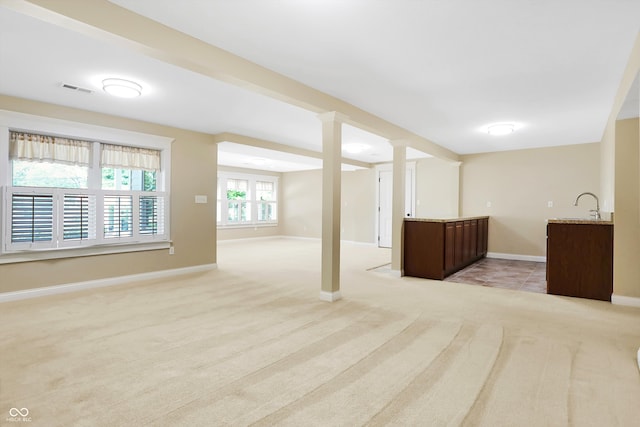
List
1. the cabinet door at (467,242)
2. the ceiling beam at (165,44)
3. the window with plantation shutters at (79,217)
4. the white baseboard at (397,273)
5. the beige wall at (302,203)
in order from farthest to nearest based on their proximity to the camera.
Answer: the beige wall at (302,203)
the cabinet door at (467,242)
the white baseboard at (397,273)
the window with plantation shutters at (79,217)
the ceiling beam at (165,44)

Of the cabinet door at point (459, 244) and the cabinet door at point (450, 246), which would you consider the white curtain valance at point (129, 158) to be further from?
the cabinet door at point (459, 244)

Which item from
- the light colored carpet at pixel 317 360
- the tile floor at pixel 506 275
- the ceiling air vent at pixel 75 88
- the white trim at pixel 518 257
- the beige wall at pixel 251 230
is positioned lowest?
the light colored carpet at pixel 317 360

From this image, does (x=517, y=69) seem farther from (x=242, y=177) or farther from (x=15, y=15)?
(x=242, y=177)

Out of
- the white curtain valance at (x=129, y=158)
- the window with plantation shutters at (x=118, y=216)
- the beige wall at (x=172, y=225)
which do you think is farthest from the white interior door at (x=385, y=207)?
the window with plantation shutters at (x=118, y=216)

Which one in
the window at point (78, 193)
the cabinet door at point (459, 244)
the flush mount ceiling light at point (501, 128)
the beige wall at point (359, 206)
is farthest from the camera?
the beige wall at point (359, 206)

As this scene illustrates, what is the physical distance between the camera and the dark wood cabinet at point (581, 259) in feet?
13.2

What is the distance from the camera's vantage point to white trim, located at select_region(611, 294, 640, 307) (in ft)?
12.4

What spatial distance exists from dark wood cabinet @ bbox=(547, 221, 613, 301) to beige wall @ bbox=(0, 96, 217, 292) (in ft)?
16.6

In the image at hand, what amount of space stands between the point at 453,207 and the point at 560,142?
7.67 feet

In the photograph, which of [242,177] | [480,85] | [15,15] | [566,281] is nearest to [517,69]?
[480,85]

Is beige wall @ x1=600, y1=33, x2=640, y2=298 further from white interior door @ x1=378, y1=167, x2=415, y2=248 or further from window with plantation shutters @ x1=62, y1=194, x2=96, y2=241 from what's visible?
window with plantation shutters @ x1=62, y1=194, x2=96, y2=241

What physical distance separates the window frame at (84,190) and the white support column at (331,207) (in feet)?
9.13

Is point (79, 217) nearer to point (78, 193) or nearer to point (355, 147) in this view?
point (78, 193)

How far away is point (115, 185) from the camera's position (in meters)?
4.98
